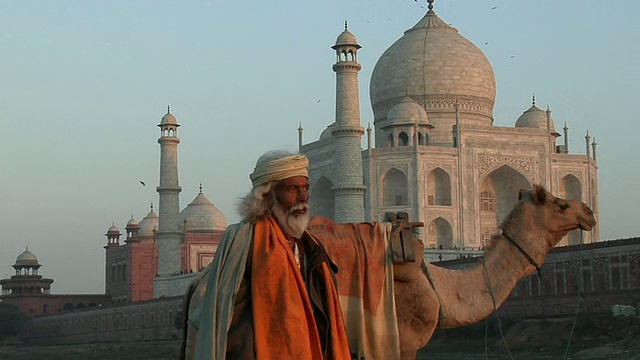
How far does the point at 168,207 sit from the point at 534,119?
1355cm

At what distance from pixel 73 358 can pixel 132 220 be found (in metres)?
28.0

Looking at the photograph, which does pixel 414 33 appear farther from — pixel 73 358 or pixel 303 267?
pixel 303 267

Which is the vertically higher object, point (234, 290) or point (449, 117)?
point (449, 117)

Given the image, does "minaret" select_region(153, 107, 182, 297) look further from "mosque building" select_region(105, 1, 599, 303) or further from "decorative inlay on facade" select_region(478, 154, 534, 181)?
"decorative inlay on facade" select_region(478, 154, 534, 181)

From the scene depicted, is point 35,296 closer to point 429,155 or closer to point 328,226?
point 429,155

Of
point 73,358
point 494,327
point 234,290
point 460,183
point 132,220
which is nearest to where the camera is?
point 234,290

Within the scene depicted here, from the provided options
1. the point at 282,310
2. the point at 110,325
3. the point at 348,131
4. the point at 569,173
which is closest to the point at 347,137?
the point at 348,131

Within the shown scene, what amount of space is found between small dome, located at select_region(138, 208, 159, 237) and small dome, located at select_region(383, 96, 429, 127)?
20.8 m

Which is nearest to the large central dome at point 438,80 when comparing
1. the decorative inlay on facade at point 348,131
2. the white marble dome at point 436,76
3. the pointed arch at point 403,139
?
the white marble dome at point 436,76

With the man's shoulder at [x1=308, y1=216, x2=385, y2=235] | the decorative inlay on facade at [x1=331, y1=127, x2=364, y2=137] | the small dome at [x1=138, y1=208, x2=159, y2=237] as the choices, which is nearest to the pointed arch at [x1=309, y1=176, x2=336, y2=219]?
the decorative inlay on facade at [x1=331, y1=127, x2=364, y2=137]

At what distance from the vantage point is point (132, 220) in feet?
191

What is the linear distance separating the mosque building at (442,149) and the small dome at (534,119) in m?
0.04

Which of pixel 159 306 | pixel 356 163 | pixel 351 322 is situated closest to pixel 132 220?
pixel 159 306

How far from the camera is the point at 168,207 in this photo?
41.7 m
